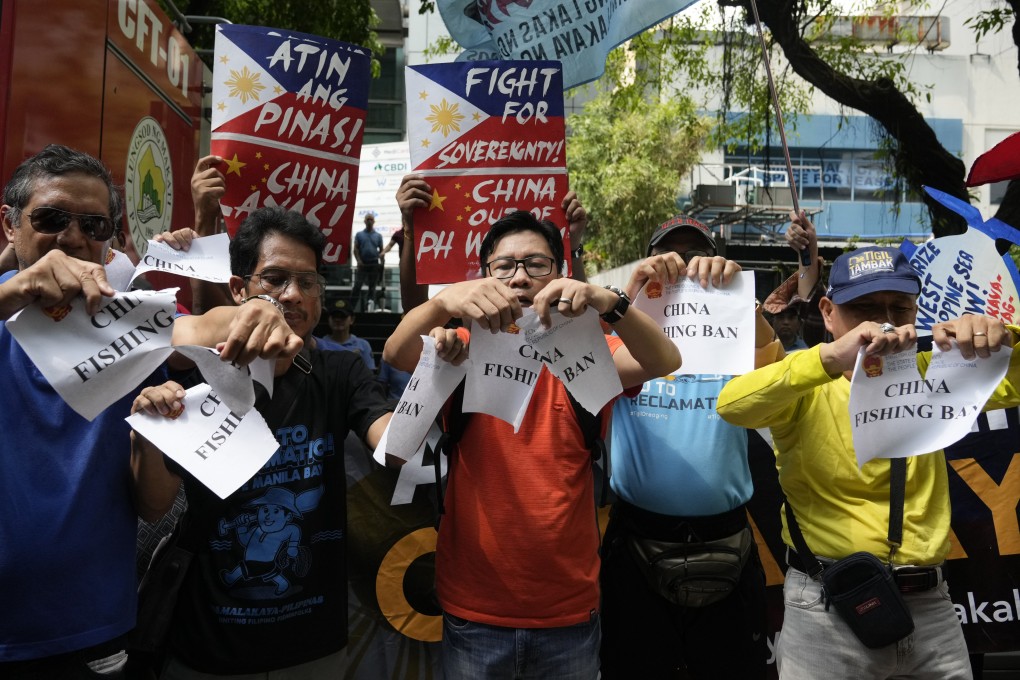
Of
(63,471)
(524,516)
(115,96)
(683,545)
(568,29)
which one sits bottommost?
(683,545)

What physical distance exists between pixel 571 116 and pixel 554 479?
26203 mm

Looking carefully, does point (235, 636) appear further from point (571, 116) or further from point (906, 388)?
point (571, 116)

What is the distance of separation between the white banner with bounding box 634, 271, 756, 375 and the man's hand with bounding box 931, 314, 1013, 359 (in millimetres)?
553

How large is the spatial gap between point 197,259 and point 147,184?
6.70 ft

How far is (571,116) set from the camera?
2786 cm

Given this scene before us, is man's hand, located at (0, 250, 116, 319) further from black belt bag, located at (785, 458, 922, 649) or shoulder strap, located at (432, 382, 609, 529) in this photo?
black belt bag, located at (785, 458, 922, 649)

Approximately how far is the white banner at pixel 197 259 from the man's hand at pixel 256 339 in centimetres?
76

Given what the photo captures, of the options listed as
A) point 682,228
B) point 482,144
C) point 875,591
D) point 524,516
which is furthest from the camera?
point 482,144

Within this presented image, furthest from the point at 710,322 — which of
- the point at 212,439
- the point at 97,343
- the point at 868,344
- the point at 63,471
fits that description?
the point at 63,471

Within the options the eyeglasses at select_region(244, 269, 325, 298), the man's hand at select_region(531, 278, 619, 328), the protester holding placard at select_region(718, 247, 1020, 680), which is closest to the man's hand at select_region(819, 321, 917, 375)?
the protester holding placard at select_region(718, 247, 1020, 680)

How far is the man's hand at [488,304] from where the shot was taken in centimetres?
237

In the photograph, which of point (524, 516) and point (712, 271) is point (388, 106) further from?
point (524, 516)

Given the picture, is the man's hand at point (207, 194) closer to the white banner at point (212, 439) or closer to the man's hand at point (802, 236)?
the white banner at point (212, 439)

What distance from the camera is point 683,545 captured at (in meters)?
3.14
